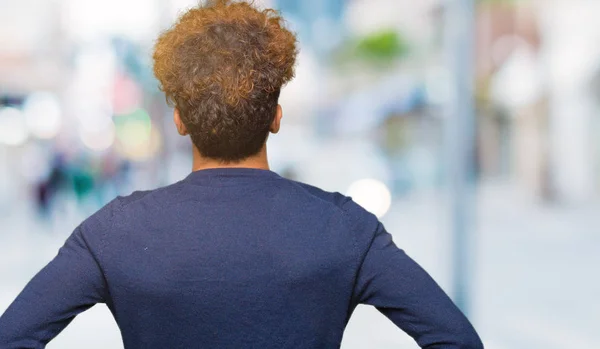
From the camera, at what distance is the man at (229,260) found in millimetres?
1603

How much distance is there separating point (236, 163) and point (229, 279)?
240 millimetres

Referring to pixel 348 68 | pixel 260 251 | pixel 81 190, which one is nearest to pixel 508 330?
pixel 260 251

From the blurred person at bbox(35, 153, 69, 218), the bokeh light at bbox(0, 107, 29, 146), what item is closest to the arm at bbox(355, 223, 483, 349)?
the blurred person at bbox(35, 153, 69, 218)

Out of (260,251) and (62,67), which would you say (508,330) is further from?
(62,67)

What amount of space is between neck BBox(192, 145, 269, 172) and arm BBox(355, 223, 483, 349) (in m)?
0.26

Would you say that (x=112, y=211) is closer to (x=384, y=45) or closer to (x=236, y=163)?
(x=236, y=163)

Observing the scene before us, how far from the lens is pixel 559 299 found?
9.52 metres

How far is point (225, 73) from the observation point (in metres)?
1.65

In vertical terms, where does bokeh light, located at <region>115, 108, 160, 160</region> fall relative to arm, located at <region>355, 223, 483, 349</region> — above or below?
below

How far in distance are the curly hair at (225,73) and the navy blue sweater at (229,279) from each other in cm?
13

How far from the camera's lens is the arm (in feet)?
5.28

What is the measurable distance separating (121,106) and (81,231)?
116ft

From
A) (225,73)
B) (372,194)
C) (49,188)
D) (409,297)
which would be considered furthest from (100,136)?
(409,297)

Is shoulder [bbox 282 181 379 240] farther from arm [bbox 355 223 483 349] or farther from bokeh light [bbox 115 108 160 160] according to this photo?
bokeh light [bbox 115 108 160 160]
